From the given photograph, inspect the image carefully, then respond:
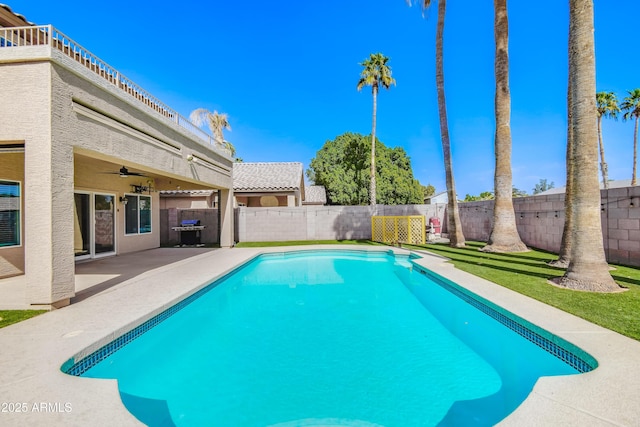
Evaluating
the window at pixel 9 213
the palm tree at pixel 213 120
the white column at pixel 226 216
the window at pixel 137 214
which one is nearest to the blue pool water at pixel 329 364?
the window at pixel 9 213

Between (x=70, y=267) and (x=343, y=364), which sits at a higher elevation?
(x=70, y=267)

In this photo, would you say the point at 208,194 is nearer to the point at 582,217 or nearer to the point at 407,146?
the point at 582,217

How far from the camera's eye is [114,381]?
112 inches

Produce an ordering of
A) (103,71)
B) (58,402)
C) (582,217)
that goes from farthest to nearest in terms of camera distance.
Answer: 1. (103,71)
2. (582,217)
3. (58,402)

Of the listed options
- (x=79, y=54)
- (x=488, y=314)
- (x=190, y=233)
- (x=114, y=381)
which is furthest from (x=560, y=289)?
(x=190, y=233)

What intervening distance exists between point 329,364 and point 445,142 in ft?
39.7

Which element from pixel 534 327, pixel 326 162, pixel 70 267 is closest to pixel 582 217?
pixel 534 327

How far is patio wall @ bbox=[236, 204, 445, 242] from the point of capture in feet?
55.0

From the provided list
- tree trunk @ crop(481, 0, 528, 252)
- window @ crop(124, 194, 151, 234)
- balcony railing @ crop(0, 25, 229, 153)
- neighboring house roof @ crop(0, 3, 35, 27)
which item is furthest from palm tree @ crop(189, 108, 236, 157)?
tree trunk @ crop(481, 0, 528, 252)

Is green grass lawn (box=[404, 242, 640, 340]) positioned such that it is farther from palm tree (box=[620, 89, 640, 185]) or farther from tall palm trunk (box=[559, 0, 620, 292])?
palm tree (box=[620, 89, 640, 185])

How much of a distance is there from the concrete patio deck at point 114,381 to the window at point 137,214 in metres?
5.76

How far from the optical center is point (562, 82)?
9.23 metres

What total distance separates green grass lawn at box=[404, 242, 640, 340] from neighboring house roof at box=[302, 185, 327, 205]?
20710mm

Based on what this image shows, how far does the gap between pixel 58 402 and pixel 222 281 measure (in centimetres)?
561
